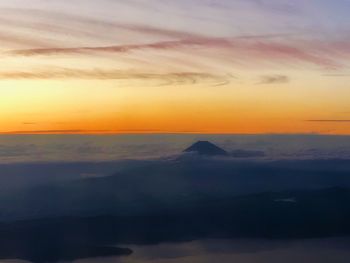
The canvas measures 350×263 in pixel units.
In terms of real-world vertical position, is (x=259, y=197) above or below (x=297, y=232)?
above

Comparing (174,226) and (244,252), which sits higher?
(174,226)

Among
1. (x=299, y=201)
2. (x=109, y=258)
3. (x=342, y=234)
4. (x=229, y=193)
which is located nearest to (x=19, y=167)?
(x=109, y=258)

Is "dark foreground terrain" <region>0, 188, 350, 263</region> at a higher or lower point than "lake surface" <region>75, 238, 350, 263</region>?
higher

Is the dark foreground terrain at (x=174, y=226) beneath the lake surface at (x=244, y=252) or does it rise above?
above

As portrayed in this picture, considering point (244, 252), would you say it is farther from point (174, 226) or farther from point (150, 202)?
point (150, 202)

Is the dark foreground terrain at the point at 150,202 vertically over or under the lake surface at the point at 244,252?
over

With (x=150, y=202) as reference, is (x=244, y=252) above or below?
below

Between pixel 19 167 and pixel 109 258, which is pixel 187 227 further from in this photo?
pixel 19 167

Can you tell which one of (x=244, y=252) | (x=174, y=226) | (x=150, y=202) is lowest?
(x=244, y=252)

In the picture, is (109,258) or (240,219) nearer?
(109,258)

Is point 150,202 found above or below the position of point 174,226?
above

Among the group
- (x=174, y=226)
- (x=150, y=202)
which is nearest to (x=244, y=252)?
(x=174, y=226)
